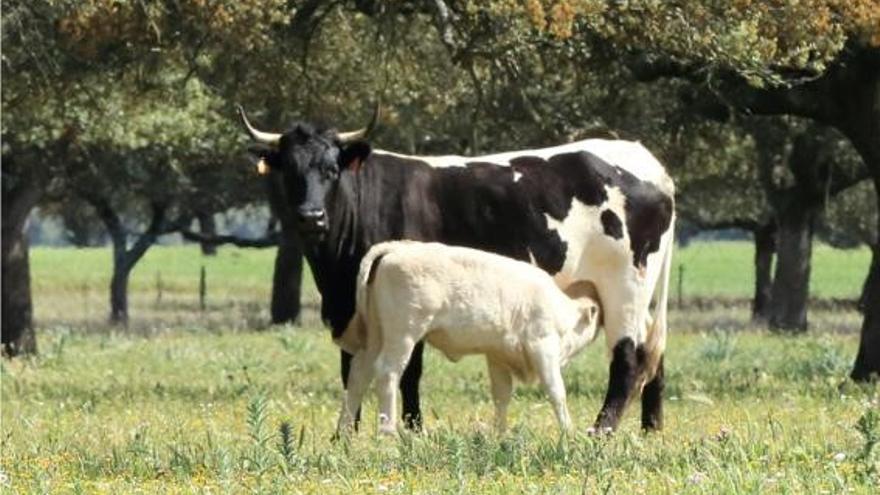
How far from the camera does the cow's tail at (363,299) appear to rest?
46.5 feet

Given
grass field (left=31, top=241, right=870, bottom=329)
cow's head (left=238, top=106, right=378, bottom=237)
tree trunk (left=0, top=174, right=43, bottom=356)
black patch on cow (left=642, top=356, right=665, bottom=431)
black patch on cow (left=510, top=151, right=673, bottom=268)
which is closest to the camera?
cow's head (left=238, top=106, right=378, bottom=237)

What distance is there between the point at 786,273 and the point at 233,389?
25508 mm

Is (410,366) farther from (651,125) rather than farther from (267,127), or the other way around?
(267,127)

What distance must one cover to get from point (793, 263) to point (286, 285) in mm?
11534

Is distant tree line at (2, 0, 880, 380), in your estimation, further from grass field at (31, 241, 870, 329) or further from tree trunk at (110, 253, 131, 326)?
grass field at (31, 241, 870, 329)

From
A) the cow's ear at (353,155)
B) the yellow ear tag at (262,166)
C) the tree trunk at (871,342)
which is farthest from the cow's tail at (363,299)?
the tree trunk at (871,342)

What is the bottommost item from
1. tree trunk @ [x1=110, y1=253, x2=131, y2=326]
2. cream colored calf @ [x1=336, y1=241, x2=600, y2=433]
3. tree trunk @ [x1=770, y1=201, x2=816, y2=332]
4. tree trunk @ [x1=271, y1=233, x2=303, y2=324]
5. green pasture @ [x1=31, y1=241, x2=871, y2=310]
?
green pasture @ [x1=31, y1=241, x2=871, y2=310]

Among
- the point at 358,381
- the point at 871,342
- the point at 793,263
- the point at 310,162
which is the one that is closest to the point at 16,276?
the point at 793,263

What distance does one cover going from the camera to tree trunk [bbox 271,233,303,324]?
47156mm

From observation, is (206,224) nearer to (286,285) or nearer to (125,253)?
(125,253)

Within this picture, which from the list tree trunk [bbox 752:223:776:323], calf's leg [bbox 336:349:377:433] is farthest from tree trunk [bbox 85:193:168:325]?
calf's leg [bbox 336:349:377:433]

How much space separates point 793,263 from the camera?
43.7m

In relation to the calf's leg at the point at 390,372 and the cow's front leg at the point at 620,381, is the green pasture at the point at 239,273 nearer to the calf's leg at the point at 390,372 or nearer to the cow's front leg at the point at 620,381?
the cow's front leg at the point at 620,381

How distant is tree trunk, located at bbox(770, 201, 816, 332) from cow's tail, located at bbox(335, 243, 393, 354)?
2936 cm
